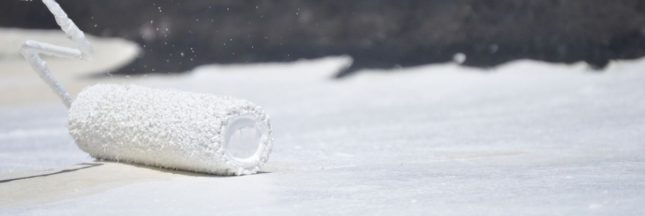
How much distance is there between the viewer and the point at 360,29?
38.2 ft

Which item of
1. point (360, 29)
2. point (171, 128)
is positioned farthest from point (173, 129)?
point (360, 29)

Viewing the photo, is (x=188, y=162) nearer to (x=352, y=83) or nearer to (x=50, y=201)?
(x=50, y=201)

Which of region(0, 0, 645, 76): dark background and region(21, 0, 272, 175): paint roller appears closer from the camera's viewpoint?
region(21, 0, 272, 175): paint roller

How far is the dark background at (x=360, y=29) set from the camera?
998 cm

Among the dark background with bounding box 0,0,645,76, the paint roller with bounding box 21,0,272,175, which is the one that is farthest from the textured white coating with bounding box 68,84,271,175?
the dark background with bounding box 0,0,645,76

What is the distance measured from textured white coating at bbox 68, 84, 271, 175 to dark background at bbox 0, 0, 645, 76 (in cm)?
554

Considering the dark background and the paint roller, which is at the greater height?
the dark background

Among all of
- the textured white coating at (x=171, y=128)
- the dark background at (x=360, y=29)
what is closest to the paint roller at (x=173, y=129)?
the textured white coating at (x=171, y=128)

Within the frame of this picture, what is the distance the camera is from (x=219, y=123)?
164 inches

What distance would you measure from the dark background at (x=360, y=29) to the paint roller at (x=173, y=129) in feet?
18.1

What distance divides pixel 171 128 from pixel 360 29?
750 centimetres

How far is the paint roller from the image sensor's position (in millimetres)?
4191

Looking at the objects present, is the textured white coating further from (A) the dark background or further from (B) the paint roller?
(A) the dark background

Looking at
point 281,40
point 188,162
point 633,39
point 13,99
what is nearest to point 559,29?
point 633,39
